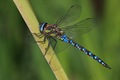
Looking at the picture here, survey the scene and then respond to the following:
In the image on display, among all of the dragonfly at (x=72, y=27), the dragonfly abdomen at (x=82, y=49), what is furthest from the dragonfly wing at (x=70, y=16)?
the dragonfly abdomen at (x=82, y=49)

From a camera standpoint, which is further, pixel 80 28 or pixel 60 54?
pixel 80 28

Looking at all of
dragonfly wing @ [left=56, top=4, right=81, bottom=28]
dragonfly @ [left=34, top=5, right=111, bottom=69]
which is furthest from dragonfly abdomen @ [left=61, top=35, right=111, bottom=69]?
dragonfly wing @ [left=56, top=4, right=81, bottom=28]

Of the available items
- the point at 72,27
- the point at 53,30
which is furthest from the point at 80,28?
the point at 53,30

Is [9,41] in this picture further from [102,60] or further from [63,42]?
[102,60]

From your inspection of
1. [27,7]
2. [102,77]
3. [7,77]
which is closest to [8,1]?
[7,77]

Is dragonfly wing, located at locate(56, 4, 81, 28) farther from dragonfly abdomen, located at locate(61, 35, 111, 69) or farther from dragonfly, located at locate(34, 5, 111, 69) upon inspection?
dragonfly abdomen, located at locate(61, 35, 111, 69)

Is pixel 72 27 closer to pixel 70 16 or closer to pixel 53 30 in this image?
pixel 70 16

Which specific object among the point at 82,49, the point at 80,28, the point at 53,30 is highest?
the point at 53,30
